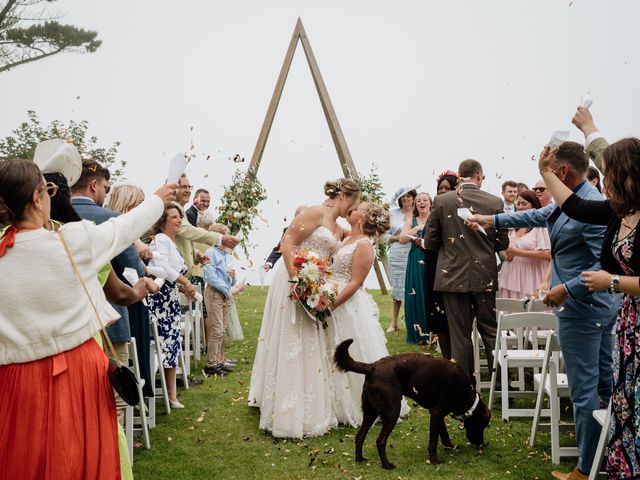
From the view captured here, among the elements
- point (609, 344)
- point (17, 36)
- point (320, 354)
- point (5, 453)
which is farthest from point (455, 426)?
point (17, 36)

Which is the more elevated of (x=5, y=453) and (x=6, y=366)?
(x=6, y=366)

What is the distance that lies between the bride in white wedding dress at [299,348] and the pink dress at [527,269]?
302cm

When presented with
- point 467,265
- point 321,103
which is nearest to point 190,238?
point 467,265

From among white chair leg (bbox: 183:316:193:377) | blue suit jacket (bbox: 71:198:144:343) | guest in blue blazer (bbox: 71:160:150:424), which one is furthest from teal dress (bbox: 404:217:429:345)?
blue suit jacket (bbox: 71:198:144:343)

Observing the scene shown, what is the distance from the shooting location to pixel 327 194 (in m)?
5.95

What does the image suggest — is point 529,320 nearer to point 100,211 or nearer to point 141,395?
point 141,395

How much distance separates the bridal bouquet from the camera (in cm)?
546

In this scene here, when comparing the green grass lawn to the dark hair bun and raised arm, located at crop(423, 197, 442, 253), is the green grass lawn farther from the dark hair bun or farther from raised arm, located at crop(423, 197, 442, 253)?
the dark hair bun

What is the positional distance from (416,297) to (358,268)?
417 cm

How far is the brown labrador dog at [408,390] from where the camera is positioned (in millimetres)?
4754

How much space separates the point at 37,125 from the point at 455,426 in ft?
35.3

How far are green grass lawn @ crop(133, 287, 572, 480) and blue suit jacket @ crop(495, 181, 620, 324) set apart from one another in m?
1.35

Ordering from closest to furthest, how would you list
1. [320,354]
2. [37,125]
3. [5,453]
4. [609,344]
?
[5,453], [609,344], [320,354], [37,125]

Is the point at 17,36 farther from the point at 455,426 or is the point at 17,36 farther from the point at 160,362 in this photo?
the point at 455,426
